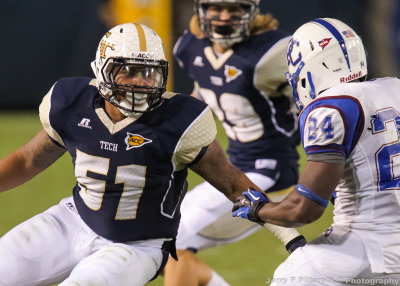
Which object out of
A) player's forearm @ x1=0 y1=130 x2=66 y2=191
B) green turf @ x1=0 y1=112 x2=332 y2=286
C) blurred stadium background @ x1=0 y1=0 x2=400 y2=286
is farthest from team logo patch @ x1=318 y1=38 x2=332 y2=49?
blurred stadium background @ x1=0 y1=0 x2=400 y2=286

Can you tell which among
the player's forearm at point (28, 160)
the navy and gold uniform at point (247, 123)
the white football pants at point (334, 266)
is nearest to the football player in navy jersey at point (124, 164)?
the player's forearm at point (28, 160)

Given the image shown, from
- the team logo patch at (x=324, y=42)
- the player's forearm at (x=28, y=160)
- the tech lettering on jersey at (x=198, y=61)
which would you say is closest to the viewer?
the team logo patch at (x=324, y=42)

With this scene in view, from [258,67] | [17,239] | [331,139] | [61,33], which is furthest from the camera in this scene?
[61,33]

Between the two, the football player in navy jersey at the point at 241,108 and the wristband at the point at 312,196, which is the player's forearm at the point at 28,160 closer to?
the football player in navy jersey at the point at 241,108

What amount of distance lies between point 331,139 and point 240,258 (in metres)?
2.69

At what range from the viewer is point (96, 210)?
3576 millimetres

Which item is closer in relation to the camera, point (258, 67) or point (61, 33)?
point (258, 67)

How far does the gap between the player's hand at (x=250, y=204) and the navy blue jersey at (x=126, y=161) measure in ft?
1.19

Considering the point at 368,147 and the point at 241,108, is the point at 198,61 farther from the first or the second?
the point at 368,147

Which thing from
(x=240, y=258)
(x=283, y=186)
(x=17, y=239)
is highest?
(x=17, y=239)

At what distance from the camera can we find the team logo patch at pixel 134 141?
346cm

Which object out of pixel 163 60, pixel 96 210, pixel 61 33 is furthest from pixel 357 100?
pixel 61 33

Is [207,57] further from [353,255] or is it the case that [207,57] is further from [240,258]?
[353,255]

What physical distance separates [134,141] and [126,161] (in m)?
0.09
